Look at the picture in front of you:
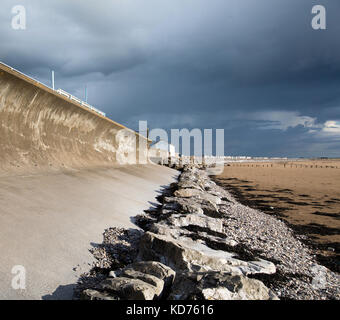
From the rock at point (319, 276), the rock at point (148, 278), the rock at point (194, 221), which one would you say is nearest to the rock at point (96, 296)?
the rock at point (148, 278)

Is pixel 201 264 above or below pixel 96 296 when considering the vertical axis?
below

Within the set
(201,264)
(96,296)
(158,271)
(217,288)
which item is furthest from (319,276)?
(96,296)

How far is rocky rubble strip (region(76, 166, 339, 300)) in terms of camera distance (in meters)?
3.07

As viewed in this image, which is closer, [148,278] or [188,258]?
[148,278]

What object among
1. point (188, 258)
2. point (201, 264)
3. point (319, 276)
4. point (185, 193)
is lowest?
point (319, 276)

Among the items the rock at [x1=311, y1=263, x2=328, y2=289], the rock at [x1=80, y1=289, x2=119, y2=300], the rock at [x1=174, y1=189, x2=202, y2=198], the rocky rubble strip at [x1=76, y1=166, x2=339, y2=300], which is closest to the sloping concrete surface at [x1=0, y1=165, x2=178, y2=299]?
the rocky rubble strip at [x1=76, y1=166, x2=339, y2=300]

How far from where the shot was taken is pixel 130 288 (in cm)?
292

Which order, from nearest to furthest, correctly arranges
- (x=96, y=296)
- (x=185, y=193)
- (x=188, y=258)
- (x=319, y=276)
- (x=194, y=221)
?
(x=96, y=296) → (x=188, y=258) → (x=319, y=276) → (x=194, y=221) → (x=185, y=193)

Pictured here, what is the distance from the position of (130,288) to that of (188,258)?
1494 millimetres

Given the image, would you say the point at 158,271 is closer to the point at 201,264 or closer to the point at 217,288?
the point at 217,288

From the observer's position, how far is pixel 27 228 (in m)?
4.46

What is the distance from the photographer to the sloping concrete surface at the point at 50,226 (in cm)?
346

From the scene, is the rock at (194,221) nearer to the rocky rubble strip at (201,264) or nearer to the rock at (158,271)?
the rocky rubble strip at (201,264)
